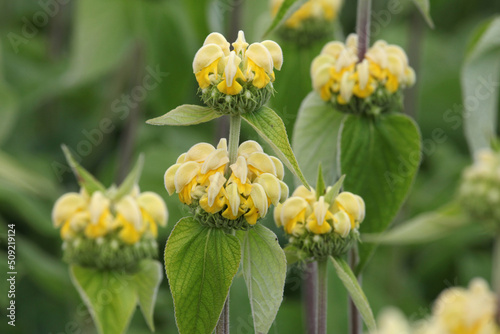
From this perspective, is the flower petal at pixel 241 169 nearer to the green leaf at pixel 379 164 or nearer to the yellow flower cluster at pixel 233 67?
the yellow flower cluster at pixel 233 67

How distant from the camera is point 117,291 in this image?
651 mm

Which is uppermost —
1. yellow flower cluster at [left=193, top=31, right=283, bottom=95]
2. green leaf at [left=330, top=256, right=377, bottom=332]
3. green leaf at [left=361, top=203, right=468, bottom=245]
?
yellow flower cluster at [left=193, top=31, right=283, bottom=95]

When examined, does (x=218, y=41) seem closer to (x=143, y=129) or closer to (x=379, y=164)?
(x=379, y=164)

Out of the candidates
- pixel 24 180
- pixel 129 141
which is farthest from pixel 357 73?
pixel 129 141

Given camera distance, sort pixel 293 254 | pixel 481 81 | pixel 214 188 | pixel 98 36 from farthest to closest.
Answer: pixel 98 36, pixel 481 81, pixel 293 254, pixel 214 188

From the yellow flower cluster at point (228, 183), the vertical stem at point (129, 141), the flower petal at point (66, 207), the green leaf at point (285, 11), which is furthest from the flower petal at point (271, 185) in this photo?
the vertical stem at point (129, 141)

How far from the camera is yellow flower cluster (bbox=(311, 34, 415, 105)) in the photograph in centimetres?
59

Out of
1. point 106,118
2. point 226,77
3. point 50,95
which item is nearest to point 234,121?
point 226,77

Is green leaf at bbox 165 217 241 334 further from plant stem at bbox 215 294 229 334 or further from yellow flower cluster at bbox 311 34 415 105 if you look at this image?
yellow flower cluster at bbox 311 34 415 105

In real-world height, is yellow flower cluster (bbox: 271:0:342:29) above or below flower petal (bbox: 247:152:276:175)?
above

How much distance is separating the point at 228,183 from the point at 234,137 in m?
0.03

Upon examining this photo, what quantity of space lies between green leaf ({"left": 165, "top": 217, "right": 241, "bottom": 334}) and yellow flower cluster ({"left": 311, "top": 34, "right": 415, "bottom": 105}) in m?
0.18

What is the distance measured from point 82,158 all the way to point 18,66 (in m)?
0.25

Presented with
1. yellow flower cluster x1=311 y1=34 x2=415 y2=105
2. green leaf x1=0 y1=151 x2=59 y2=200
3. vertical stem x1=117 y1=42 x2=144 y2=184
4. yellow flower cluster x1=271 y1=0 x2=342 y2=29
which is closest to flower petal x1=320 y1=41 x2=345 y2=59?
yellow flower cluster x1=311 y1=34 x2=415 y2=105
